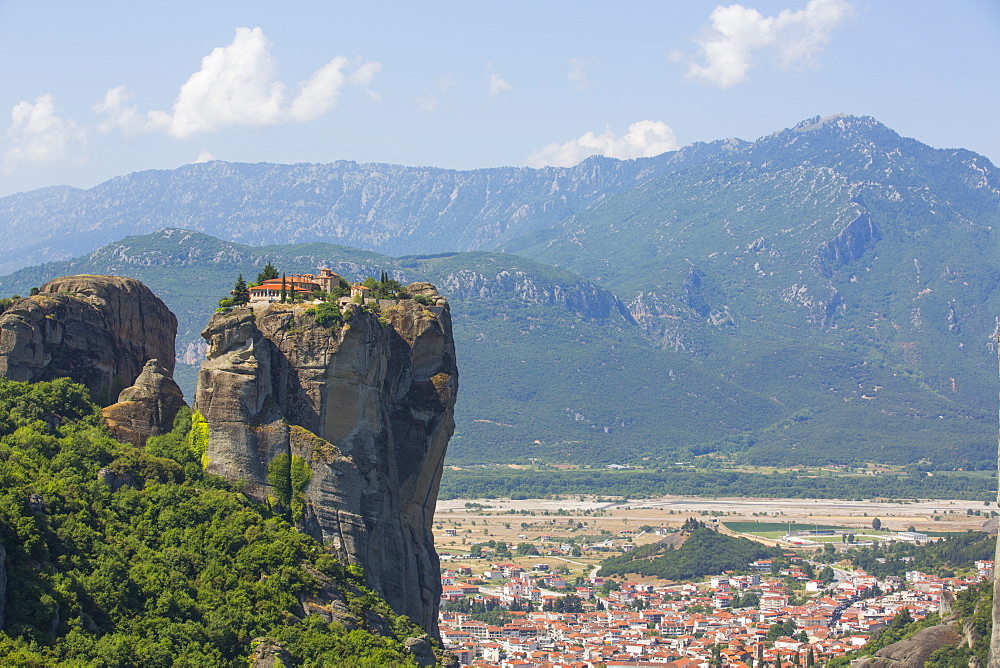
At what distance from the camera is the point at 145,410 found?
64125 millimetres

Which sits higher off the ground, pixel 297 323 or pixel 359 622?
pixel 297 323

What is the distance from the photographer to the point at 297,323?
205 ft

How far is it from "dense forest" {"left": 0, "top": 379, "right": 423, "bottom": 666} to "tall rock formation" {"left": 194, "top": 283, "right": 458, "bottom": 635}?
4.06 ft

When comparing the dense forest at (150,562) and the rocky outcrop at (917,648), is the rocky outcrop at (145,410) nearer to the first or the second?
the dense forest at (150,562)

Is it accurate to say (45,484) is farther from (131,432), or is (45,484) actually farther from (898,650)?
(898,650)

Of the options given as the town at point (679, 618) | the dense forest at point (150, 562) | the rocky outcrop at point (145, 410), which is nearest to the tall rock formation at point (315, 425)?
the dense forest at point (150, 562)

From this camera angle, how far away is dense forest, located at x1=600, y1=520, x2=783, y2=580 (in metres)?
180

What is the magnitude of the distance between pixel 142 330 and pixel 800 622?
83.1 metres

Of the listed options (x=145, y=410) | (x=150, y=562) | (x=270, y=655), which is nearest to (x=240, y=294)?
(x=145, y=410)

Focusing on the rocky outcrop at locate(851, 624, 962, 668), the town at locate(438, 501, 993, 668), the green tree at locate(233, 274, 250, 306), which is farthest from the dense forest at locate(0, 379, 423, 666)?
the town at locate(438, 501, 993, 668)

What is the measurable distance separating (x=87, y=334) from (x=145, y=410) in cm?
484

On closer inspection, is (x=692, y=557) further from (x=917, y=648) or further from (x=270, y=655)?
(x=270, y=655)

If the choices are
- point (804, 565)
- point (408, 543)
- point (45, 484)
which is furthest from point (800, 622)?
point (45, 484)

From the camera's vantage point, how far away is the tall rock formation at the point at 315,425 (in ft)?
199
